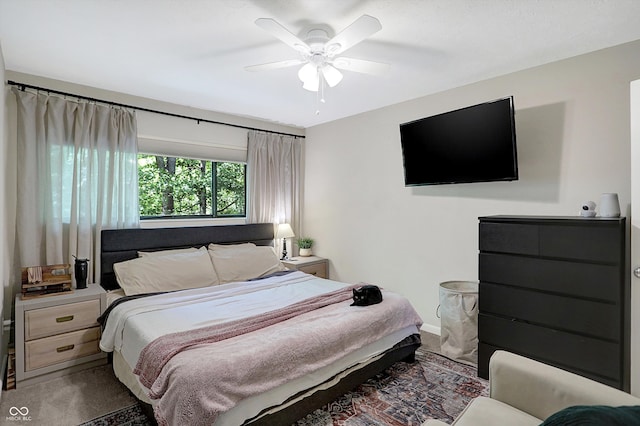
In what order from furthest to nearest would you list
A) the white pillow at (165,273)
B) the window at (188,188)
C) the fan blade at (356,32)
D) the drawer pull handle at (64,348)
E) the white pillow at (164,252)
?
1. the window at (188,188)
2. the white pillow at (164,252)
3. the white pillow at (165,273)
4. the drawer pull handle at (64,348)
5. the fan blade at (356,32)

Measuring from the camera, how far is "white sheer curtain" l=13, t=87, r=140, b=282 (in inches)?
117

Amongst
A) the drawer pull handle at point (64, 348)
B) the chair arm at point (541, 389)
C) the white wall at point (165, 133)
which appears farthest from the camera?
the white wall at point (165, 133)

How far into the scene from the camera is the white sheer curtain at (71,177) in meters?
2.97

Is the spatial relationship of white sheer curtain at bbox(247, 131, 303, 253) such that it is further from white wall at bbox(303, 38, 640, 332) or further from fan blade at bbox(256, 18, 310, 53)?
fan blade at bbox(256, 18, 310, 53)

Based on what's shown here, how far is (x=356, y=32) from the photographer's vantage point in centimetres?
195

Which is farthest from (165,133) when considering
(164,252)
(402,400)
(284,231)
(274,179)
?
(402,400)

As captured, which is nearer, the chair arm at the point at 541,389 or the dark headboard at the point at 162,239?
the chair arm at the point at 541,389

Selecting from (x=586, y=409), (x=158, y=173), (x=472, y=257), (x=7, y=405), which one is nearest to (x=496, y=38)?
(x=472, y=257)

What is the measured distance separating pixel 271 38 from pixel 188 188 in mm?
2403

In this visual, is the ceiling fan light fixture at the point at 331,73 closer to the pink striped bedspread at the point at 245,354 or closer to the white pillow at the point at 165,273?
the pink striped bedspread at the point at 245,354

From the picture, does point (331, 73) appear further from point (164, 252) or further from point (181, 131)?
point (164, 252)

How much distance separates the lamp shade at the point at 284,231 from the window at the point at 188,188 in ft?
1.79

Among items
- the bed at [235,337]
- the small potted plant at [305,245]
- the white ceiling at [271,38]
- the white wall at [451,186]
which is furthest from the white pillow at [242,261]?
the white ceiling at [271,38]

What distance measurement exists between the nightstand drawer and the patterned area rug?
1.90 meters
